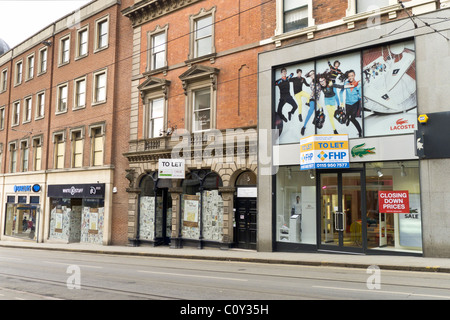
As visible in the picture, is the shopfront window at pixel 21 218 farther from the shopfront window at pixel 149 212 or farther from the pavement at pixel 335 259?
the pavement at pixel 335 259

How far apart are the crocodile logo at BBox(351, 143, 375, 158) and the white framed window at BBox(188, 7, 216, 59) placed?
28.8 feet

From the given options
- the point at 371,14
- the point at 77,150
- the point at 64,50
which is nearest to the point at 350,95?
the point at 371,14

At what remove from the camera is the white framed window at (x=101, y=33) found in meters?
26.1

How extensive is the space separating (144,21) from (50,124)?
11.4 m

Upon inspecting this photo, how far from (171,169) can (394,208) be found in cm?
1007

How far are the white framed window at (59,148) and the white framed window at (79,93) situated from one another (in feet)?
7.92

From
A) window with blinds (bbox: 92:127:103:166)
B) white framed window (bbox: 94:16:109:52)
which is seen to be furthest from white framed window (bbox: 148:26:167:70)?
window with blinds (bbox: 92:127:103:166)

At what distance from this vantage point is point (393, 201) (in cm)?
1431

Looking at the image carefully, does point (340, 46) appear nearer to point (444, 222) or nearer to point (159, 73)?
point (444, 222)

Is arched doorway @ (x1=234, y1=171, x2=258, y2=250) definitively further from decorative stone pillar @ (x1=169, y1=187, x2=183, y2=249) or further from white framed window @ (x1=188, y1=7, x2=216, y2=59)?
white framed window @ (x1=188, y1=7, x2=216, y2=59)

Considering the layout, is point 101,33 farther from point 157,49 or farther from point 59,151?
point 59,151

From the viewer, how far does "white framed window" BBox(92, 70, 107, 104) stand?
25773 mm

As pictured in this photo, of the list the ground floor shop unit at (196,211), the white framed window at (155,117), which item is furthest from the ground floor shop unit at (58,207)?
the white framed window at (155,117)
